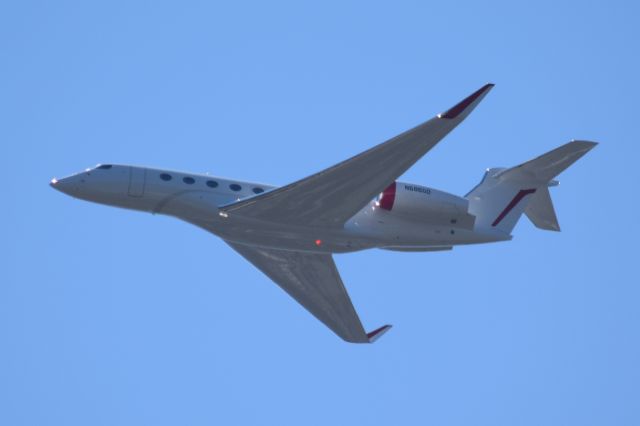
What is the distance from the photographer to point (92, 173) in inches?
888

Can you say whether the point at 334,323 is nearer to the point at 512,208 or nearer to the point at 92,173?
the point at 512,208

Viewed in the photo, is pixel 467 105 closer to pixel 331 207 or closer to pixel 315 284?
pixel 331 207

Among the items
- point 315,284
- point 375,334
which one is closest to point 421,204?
point 315,284

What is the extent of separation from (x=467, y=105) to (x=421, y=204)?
12.2ft

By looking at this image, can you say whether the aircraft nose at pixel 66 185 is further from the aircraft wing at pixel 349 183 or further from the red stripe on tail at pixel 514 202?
the red stripe on tail at pixel 514 202

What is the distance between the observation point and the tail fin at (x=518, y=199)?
78.3 ft

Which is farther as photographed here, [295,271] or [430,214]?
[295,271]

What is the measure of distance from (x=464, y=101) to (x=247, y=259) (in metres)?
7.87

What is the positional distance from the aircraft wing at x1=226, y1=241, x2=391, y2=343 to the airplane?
0.73ft

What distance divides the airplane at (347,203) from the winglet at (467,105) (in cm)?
108

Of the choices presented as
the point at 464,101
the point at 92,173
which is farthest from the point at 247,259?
the point at 464,101

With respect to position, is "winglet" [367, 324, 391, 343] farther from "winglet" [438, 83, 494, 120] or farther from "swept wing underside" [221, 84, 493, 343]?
"winglet" [438, 83, 494, 120]

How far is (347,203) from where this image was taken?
2181cm

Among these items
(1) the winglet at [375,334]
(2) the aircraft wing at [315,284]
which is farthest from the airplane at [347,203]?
(1) the winglet at [375,334]
